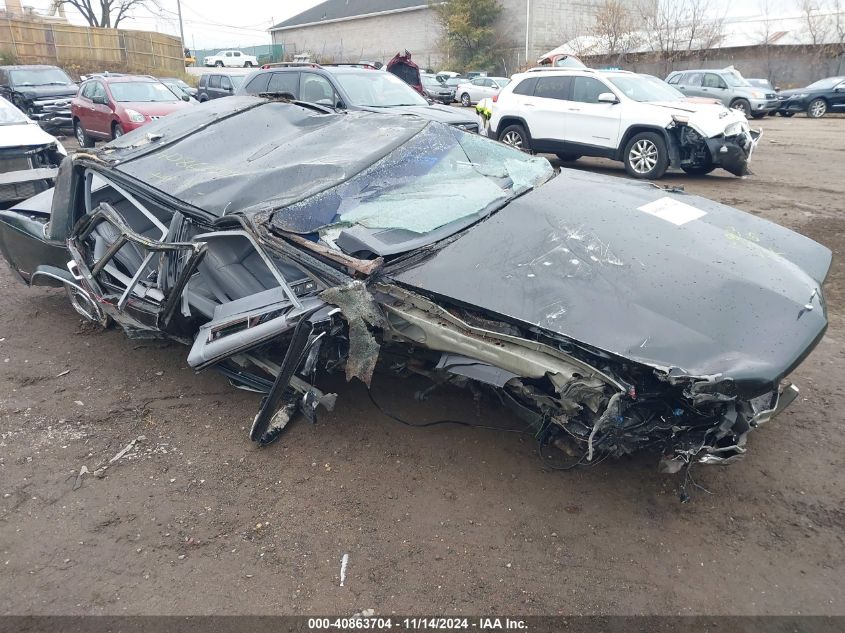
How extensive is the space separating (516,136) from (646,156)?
2.45 m

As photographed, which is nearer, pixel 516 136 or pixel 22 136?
pixel 22 136

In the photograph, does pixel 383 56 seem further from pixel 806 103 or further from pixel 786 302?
pixel 786 302

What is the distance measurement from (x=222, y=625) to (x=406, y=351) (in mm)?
1497

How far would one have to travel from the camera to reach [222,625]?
2.25 meters

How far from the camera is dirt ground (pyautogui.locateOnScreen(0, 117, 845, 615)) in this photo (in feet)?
7.76

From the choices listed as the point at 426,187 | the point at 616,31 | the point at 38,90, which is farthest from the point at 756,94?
the point at 38,90

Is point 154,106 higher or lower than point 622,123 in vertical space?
higher

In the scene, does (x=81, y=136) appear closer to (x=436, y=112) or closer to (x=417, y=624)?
(x=436, y=112)

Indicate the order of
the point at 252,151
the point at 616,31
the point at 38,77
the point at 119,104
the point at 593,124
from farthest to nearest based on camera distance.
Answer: the point at 616,31 → the point at 38,77 → the point at 119,104 → the point at 593,124 → the point at 252,151

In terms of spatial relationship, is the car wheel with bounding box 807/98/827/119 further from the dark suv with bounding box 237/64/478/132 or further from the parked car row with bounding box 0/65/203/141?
the parked car row with bounding box 0/65/203/141

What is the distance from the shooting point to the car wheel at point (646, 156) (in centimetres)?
926

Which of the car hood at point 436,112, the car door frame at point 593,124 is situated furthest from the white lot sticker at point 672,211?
the car door frame at point 593,124

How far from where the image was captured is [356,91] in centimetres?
878

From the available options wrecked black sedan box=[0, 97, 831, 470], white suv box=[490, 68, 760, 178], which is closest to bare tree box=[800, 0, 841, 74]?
white suv box=[490, 68, 760, 178]
